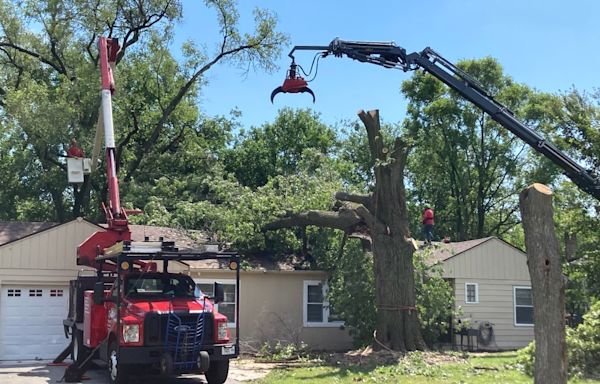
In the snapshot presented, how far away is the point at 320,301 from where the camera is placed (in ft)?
66.2

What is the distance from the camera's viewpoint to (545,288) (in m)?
5.29

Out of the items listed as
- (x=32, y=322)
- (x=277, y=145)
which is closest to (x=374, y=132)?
(x=32, y=322)

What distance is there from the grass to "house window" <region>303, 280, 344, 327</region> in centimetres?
506

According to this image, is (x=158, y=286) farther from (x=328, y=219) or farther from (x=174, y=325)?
(x=328, y=219)

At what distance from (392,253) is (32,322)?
9483 mm

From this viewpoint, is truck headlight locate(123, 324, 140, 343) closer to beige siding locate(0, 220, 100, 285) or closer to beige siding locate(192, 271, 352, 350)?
beige siding locate(0, 220, 100, 285)

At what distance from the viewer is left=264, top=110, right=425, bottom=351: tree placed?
15.8 m

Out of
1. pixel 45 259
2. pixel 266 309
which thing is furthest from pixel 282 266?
pixel 45 259

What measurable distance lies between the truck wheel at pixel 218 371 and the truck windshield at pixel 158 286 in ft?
4.62

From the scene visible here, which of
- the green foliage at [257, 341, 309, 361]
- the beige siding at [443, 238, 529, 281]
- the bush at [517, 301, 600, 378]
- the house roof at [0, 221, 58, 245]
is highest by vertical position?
the house roof at [0, 221, 58, 245]

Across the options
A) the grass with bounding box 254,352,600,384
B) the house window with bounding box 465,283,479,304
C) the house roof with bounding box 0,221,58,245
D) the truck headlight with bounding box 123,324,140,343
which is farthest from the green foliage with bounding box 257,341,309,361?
the house roof with bounding box 0,221,58,245

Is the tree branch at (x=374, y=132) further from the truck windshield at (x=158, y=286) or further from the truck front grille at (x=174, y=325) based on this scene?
the truck front grille at (x=174, y=325)

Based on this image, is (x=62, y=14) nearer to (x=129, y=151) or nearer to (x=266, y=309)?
(x=129, y=151)

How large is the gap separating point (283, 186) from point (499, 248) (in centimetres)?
760
